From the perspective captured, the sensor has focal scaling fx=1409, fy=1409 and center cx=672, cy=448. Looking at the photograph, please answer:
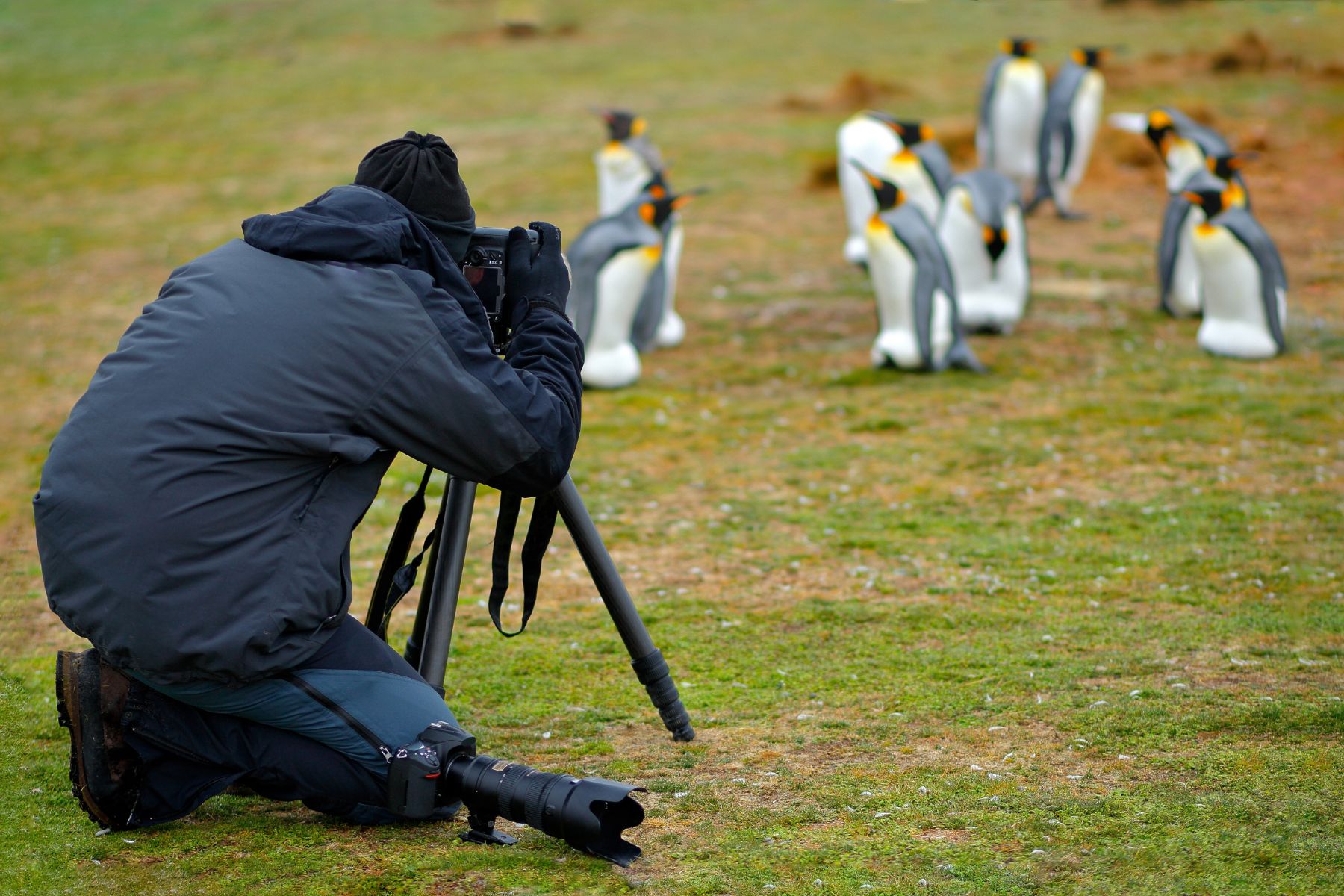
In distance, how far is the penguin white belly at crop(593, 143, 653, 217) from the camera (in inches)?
367

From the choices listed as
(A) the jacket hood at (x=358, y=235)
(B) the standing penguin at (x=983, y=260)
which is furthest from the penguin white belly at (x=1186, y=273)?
(A) the jacket hood at (x=358, y=235)

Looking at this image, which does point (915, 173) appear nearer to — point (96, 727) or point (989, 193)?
point (989, 193)

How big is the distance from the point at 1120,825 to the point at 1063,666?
38.9 inches

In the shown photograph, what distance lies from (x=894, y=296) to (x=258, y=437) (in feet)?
17.4

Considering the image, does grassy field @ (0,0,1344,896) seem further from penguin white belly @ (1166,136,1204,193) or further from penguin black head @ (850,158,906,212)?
penguin black head @ (850,158,906,212)

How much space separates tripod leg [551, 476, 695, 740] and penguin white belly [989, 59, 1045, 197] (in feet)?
29.5

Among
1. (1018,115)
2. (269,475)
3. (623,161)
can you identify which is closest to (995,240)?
(623,161)

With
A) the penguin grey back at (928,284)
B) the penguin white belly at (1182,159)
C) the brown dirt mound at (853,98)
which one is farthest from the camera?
the brown dirt mound at (853,98)

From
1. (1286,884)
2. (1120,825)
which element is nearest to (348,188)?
(1120,825)

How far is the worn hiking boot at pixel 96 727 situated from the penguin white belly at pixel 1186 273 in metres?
6.94

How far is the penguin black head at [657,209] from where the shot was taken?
290 inches

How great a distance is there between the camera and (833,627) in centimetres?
407

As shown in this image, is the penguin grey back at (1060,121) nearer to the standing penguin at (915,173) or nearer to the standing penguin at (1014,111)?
the standing penguin at (1014,111)

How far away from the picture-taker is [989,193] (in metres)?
8.15
